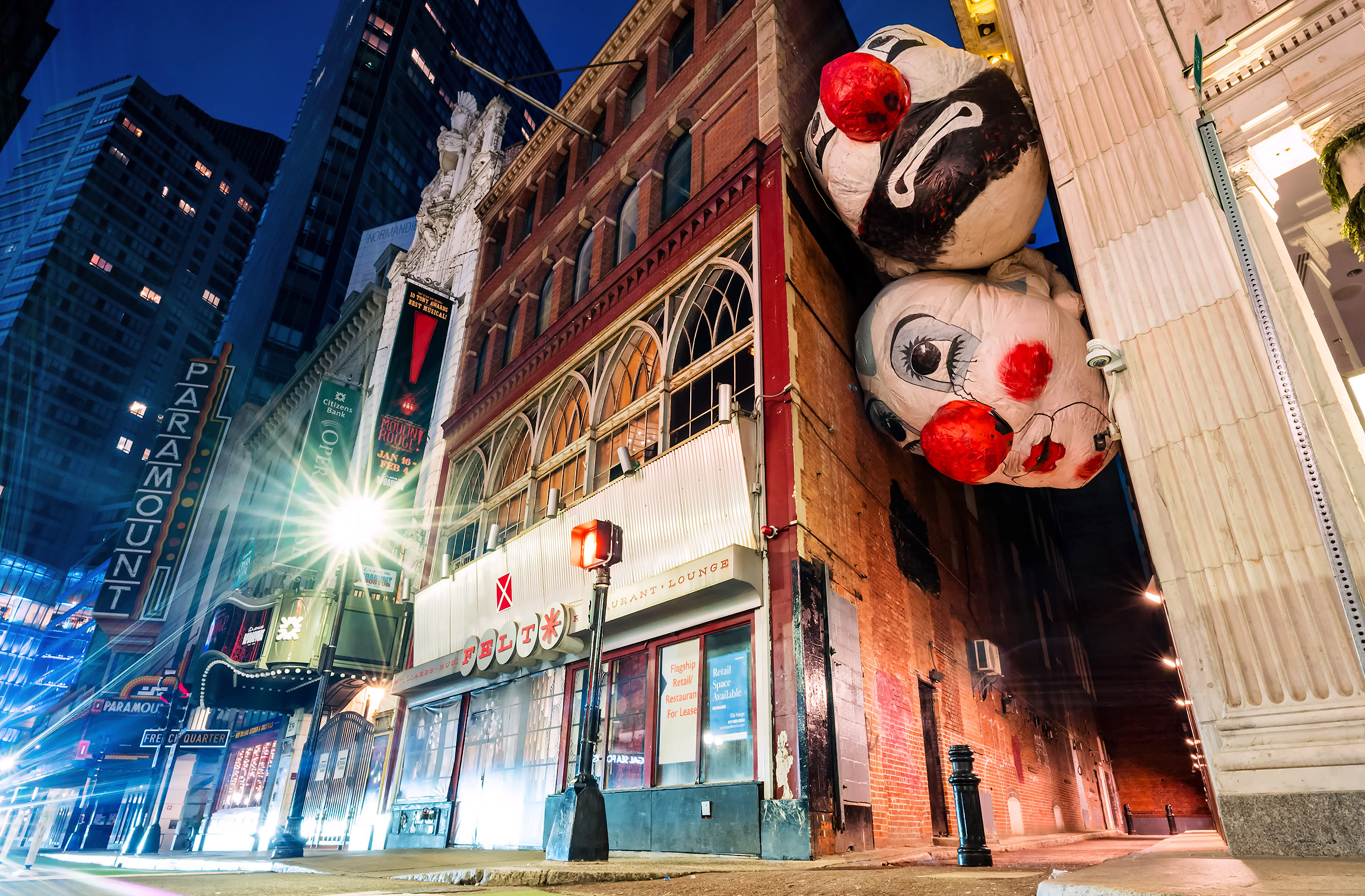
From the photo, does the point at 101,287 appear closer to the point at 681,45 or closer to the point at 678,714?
the point at 681,45

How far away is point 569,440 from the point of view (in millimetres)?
15648

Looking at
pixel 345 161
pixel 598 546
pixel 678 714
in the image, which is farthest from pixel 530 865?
pixel 345 161

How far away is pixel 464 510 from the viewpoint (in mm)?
19016

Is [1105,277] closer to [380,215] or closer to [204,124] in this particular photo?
[380,215]

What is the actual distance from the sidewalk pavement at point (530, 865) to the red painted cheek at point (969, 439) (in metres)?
5.33

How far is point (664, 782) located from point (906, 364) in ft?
24.1

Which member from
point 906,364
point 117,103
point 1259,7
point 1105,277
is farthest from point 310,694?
point 117,103

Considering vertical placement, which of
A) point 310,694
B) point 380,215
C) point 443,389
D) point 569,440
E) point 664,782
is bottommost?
point 664,782

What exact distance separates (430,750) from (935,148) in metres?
16.1

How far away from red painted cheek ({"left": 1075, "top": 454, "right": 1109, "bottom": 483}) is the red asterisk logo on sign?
8916mm

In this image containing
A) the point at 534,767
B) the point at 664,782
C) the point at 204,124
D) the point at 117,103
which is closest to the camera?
the point at 664,782

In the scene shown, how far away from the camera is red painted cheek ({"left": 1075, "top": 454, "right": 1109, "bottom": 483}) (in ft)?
35.0

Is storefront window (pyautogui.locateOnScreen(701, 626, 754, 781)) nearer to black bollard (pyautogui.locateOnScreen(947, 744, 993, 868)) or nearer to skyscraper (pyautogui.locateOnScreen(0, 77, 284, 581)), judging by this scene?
black bollard (pyautogui.locateOnScreen(947, 744, 993, 868))

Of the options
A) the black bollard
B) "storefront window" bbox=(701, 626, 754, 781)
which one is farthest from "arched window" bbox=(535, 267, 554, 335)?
the black bollard
